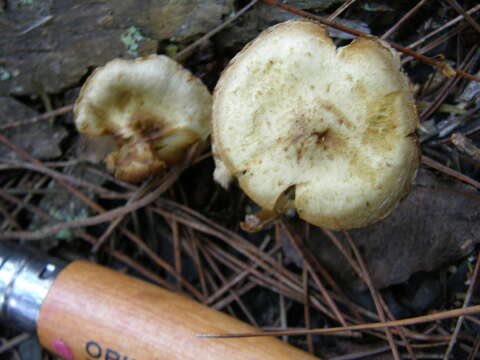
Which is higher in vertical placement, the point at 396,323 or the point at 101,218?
the point at 396,323

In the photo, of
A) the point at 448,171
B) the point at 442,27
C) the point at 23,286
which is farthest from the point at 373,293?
the point at 23,286

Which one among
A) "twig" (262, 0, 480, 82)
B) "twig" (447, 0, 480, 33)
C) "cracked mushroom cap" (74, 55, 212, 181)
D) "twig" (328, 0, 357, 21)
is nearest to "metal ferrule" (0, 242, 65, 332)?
"cracked mushroom cap" (74, 55, 212, 181)

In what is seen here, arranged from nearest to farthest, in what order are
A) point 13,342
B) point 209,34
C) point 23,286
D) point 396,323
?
1. point 396,323
2. point 23,286
3. point 209,34
4. point 13,342

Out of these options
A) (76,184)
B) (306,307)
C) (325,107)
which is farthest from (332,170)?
(76,184)

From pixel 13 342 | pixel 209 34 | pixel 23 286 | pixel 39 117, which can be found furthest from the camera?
pixel 39 117

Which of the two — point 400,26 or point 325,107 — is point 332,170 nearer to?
point 325,107

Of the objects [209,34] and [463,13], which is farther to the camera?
[209,34]

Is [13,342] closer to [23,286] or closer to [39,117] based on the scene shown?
[23,286]
